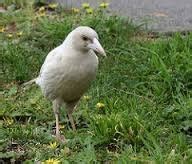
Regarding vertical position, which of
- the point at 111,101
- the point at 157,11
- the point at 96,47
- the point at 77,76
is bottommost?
the point at 111,101

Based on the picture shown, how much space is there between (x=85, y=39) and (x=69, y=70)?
0.83 feet

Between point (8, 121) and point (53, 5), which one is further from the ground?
point (53, 5)

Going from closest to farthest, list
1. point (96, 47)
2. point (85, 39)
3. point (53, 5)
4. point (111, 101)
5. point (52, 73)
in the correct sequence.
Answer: point (96, 47), point (85, 39), point (52, 73), point (111, 101), point (53, 5)

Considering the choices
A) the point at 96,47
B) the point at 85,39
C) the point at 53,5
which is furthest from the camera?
the point at 53,5

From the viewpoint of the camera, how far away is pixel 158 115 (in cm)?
551

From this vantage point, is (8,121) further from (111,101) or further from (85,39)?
(85,39)

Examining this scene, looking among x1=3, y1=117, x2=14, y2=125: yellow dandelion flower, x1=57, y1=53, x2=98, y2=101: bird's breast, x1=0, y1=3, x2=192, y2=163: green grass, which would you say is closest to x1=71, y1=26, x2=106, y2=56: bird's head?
x1=57, y1=53, x2=98, y2=101: bird's breast

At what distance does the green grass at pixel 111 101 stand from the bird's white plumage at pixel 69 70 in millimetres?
288

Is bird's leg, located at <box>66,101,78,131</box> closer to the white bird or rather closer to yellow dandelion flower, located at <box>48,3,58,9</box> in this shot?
the white bird

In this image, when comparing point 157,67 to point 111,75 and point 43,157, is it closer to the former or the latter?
point 111,75

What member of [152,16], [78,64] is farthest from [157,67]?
[152,16]

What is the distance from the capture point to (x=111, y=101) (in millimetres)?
5625

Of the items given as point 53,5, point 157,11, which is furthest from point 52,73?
point 157,11

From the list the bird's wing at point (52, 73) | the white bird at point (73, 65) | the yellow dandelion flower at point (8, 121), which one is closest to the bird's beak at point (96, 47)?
the white bird at point (73, 65)
